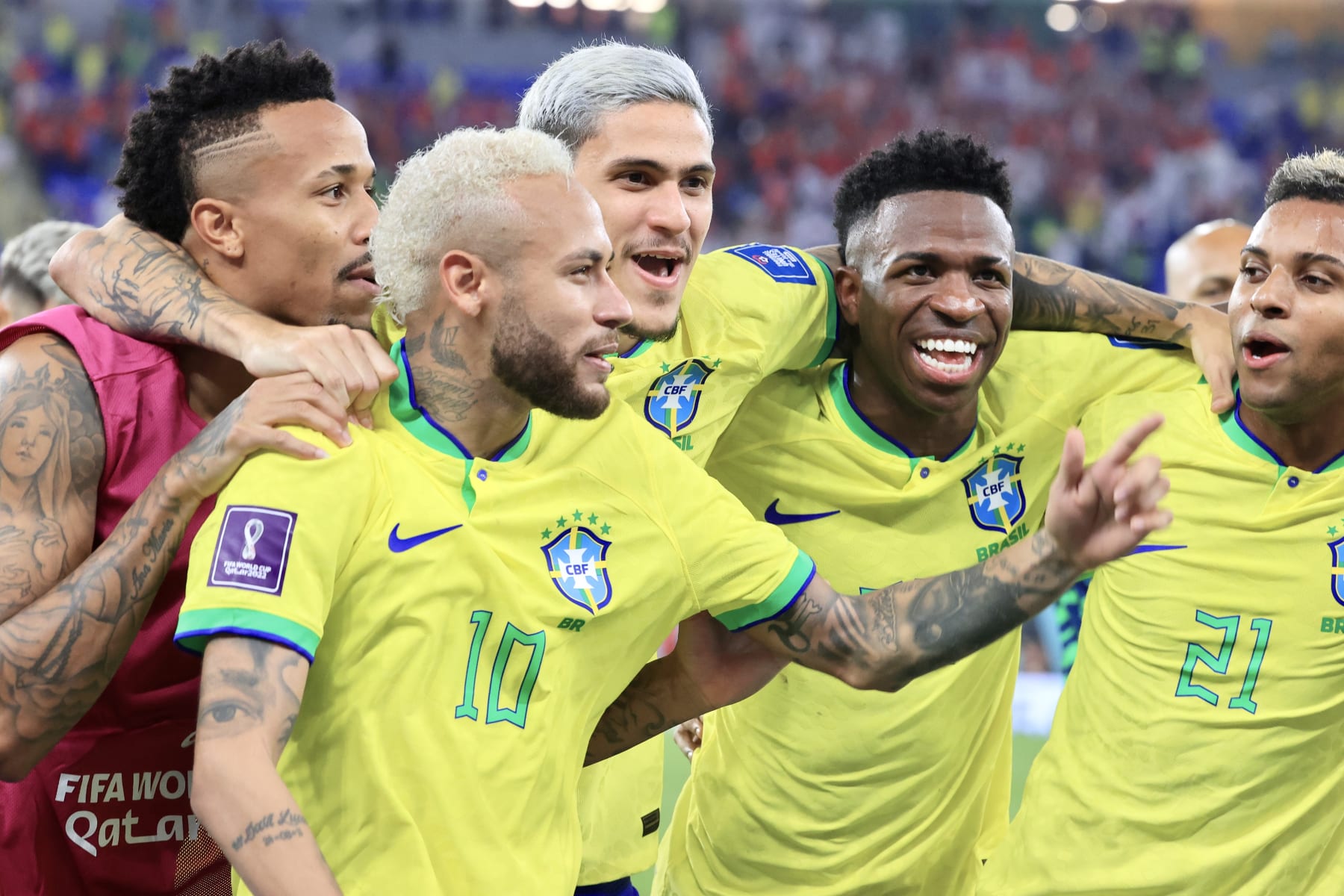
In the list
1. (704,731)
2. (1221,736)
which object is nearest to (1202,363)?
(1221,736)

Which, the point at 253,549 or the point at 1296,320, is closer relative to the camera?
the point at 253,549

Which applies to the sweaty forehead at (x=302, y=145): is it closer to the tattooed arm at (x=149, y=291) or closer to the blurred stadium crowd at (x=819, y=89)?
the tattooed arm at (x=149, y=291)

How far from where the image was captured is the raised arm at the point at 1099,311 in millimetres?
3975

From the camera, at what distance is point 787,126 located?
68.9 ft

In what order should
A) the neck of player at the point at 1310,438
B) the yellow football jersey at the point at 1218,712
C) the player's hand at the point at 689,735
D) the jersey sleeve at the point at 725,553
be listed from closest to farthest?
1. the jersey sleeve at the point at 725,553
2. the yellow football jersey at the point at 1218,712
3. the neck of player at the point at 1310,438
4. the player's hand at the point at 689,735

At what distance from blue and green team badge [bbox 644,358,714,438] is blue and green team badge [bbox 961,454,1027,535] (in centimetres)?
78

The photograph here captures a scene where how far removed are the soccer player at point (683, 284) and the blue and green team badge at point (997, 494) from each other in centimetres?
41

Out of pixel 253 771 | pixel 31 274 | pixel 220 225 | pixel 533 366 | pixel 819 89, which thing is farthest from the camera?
pixel 819 89

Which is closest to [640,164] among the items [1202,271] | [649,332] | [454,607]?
[649,332]

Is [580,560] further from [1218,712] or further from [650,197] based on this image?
[1218,712]

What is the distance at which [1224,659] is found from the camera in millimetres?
3672

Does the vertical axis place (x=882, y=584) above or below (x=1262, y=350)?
below

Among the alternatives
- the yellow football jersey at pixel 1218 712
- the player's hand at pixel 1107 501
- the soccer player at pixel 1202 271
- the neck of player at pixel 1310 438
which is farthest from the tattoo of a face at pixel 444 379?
the soccer player at pixel 1202 271

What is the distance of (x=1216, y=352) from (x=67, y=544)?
2.88 metres
